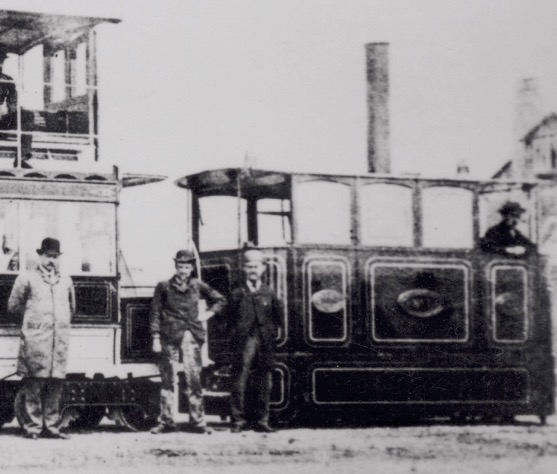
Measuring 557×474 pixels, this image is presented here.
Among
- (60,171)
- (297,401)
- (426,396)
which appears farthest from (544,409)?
(60,171)

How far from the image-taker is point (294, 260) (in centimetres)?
1348

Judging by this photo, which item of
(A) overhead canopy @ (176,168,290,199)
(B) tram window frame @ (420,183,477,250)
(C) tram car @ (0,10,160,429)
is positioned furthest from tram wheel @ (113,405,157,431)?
(B) tram window frame @ (420,183,477,250)

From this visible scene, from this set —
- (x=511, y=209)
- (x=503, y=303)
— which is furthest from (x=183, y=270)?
(x=511, y=209)

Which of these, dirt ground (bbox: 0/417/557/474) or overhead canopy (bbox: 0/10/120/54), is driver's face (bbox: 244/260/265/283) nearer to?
dirt ground (bbox: 0/417/557/474)

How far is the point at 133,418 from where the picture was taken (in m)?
13.6

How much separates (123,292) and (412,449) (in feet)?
10.7

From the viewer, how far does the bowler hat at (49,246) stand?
12.7 m

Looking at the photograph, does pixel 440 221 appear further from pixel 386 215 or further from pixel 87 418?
pixel 87 418

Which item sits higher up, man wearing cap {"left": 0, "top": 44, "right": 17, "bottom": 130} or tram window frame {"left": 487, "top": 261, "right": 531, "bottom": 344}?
man wearing cap {"left": 0, "top": 44, "right": 17, "bottom": 130}

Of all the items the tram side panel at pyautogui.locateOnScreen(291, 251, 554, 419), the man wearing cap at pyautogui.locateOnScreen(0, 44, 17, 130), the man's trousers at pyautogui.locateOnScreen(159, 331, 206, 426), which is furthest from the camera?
the man wearing cap at pyautogui.locateOnScreen(0, 44, 17, 130)

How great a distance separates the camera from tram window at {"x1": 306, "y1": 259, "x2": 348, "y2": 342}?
13.5 meters

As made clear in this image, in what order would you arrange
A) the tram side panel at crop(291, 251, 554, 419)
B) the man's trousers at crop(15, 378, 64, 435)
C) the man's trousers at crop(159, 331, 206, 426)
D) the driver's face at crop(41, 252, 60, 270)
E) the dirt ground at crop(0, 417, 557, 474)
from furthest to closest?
the tram side panel at crop(291, 251, 554, 419)
the man's trousers at crop(159, 331, 206, 426)
the driver's face at crop(41, 252, 60, 270)
the man's trousers at crop(15, 378, 64, 435)
the dirt ground at crop(0, 417, 557, 474)

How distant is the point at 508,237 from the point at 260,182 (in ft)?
8.02

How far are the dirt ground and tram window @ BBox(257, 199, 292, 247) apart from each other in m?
1.86
